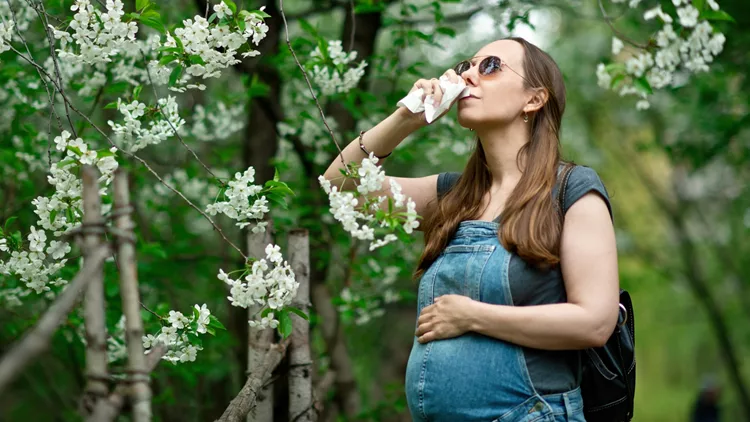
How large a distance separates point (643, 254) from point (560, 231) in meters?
10.2

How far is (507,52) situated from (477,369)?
980mm

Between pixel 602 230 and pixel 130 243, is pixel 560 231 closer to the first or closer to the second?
pixel 602 230

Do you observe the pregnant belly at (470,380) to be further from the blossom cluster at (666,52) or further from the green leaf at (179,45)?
the blossom cluster at (666,52)

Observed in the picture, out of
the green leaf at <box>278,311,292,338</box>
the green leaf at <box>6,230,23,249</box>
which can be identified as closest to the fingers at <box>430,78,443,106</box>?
the green leaf at <box>278,311,292,338</box>

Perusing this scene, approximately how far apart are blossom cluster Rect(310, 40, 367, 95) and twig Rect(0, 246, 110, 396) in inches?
70.4

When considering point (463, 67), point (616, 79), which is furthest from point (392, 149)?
point (616, 79)

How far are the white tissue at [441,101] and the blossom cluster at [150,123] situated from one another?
706mm

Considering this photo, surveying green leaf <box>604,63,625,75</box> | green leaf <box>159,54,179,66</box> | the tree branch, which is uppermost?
green leaf <box>604,63,625,75</box>

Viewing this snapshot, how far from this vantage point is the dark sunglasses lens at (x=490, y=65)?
7.61 feet

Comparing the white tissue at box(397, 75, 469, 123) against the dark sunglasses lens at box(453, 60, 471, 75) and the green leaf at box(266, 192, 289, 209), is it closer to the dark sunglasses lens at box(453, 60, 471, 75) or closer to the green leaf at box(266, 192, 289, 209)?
the dark sunglasses lens at box(453, 60, 471, 75)

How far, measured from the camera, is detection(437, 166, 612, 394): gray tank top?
2021mm

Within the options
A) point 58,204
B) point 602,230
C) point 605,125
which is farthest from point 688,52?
point 605,125

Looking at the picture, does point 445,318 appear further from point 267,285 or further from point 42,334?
point 42,334

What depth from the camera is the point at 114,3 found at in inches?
86.7
